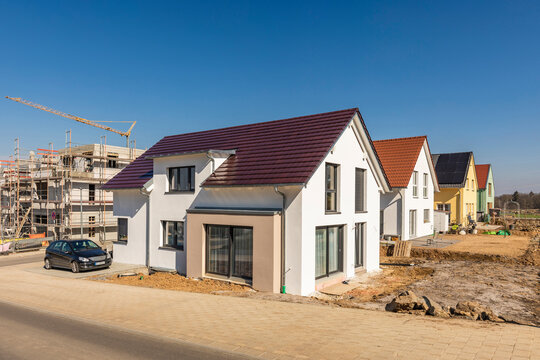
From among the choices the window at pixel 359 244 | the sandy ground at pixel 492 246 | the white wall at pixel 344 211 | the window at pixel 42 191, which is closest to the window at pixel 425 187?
the sandy ground at pixel 492 246

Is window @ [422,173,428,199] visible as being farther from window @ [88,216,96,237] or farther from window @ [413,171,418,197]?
window @ [88,216,96,237]

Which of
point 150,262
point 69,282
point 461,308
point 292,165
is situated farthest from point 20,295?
point 461,308

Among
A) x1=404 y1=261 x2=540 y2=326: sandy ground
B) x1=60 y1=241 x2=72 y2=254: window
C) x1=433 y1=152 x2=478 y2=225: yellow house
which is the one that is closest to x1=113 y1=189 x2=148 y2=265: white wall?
x1=60 y1=241 x2=72 y2=254: window

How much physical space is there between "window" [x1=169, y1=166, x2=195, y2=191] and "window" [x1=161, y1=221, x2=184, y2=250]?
1558mm

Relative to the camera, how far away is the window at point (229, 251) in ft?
43.9

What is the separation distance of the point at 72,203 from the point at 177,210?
20205 millimetres

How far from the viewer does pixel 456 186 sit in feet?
125

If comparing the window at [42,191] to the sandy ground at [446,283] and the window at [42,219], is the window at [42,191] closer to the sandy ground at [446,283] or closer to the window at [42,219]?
the window at [42,219]

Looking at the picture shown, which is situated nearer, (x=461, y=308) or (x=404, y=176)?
(x=461, y=308)

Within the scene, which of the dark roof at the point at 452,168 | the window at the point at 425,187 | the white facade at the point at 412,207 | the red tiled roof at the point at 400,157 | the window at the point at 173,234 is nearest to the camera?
the window at the point at 173,234

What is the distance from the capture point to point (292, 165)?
13.1m

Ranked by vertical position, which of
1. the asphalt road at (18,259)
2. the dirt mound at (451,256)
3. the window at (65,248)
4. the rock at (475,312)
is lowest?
the asphalt road at (18,259)

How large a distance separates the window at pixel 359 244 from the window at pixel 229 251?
5197 mm

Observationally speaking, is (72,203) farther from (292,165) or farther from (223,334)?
(223,334)
